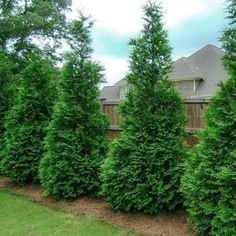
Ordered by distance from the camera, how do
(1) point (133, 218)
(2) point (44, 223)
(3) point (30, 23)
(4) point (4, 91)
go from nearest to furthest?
(1) point (133, 218)
(2) point (44, 223)
(4) point (4, 91)
(3) point (30, 23)

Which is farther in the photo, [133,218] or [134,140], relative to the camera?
[134,140]

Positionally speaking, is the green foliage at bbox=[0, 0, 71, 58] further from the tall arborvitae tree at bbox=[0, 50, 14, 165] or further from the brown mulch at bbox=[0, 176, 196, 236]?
the brown mulch at bbox=[0, 176, 196, 236]

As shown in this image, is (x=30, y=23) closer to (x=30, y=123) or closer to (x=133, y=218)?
(x=30, y=123)

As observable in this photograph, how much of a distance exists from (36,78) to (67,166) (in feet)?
8.66

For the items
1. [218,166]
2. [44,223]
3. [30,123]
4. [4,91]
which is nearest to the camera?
[218,166]

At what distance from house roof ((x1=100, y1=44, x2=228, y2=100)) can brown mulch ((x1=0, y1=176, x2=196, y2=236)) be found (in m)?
14.5

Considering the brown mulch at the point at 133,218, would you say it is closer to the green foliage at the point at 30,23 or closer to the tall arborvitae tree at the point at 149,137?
the tall arborvitae tree at the point at 149,137

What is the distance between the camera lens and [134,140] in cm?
598

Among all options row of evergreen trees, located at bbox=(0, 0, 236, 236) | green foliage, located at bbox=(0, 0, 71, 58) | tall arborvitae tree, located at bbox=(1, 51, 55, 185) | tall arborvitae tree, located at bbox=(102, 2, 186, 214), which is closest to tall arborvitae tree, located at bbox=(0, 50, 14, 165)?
row of evergreen trees, located at bbox=(0, 0, 236, 236)

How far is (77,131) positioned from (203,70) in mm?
16534

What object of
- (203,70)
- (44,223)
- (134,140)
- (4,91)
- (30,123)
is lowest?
(44,223)

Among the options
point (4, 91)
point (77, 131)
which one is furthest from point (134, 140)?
point (4, 91)

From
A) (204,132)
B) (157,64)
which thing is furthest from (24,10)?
(204,132)

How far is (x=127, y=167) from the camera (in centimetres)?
595
